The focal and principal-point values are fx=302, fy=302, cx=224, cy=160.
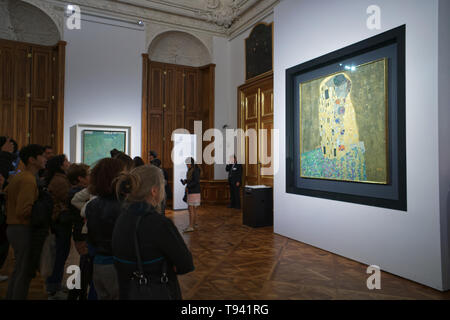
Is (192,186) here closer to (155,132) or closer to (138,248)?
(155,132)

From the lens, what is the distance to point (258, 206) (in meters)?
7.13

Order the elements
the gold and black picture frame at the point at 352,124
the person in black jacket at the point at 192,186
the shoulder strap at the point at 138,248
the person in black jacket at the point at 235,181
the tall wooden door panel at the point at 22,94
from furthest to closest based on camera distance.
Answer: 1. the person in black jacket at the point at 235,181
2. the tall wooden door panel at the point at 22,94
3. the person in black jacket at the point at 192,186
4. the gold and black picture frame at the point at 352,124
5. the shoulder strap at the point at 138,248

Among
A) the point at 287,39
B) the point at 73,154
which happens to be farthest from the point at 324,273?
the point at 73,154

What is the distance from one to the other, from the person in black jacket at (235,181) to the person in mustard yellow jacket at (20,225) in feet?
23.2

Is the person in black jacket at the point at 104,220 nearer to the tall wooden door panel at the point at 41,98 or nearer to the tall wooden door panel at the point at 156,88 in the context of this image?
the tall wooden door panel at the point at 41,98

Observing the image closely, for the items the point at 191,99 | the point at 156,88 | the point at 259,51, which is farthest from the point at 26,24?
the point at 259,51

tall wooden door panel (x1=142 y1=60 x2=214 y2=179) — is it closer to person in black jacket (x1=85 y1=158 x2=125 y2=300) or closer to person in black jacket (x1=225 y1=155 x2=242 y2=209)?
person in black jacket (x1=225 y1=155 x2=242 y2=209)

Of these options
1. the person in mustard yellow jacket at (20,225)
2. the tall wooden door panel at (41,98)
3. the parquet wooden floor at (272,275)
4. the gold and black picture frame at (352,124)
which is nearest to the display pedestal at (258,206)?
the parquet wooden floor at (272,275)

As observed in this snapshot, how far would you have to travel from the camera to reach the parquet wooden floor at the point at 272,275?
11.5 feet

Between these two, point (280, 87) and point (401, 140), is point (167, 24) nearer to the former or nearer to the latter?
point (280, 87)

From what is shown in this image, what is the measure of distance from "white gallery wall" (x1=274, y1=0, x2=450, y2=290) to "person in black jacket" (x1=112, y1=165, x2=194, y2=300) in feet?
10.9

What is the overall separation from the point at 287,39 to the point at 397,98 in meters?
2.87
